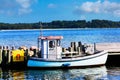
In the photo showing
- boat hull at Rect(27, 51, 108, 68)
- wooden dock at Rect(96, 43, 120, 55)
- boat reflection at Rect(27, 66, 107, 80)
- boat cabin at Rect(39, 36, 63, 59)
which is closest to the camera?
boat reflection at Rect(27, 66, 107, 80)

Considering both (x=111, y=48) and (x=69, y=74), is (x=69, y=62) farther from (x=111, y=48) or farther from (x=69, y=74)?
(x=111, y=48)

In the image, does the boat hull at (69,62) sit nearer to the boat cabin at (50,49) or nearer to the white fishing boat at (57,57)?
the white fishing boat at (57,57)

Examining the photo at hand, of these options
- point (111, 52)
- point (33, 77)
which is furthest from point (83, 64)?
point (33, 77)

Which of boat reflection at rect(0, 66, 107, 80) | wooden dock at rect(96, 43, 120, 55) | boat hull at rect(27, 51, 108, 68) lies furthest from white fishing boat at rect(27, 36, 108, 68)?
wooden dock at rect(96, 43, 120, 55)

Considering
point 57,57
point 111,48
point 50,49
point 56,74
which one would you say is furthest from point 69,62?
point 111,48

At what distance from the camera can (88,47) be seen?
144 ft

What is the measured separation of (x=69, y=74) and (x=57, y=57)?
9.88ft

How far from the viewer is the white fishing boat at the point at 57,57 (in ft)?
135

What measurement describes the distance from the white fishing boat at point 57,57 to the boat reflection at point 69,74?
0.63 m

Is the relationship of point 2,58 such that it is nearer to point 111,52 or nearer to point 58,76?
point 58,76

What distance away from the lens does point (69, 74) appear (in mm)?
39125

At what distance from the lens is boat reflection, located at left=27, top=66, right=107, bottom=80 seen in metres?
37.5

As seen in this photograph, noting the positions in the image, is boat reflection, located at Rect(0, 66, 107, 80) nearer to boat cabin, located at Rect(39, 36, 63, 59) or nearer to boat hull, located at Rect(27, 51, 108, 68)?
boat hull, located at Rect(27, 51, 108, 68)

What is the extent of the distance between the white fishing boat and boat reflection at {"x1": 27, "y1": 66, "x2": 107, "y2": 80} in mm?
627
